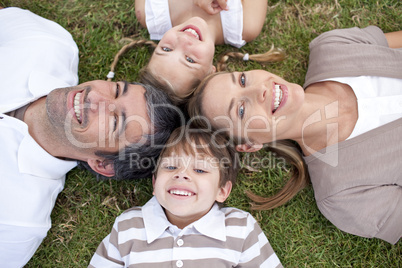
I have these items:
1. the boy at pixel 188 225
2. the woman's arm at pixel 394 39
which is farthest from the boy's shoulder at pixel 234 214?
the woman's arm at pixel 394 39

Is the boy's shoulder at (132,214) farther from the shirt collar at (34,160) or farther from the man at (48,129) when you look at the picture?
the shirt collar at (34,160)

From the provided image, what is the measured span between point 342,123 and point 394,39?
2.96 ft

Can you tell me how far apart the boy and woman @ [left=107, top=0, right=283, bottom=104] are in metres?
0.40

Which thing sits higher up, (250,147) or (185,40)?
(185,40)

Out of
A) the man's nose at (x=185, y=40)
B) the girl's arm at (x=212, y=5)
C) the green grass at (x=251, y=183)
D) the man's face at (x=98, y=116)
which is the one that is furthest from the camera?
the green grass at (x=251, y=183)

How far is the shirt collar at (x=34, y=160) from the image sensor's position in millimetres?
2305

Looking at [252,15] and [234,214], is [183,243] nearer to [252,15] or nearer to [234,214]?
[234,214]

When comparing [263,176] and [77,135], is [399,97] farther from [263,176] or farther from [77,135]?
[77,135]

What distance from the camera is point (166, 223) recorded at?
2330 millimetres

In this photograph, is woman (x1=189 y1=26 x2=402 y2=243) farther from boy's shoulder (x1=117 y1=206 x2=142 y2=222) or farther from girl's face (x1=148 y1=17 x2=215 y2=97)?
boy's shoulder (x1=117 y1=206 x2=142 y2=222)

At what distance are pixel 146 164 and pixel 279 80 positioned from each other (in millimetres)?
1194

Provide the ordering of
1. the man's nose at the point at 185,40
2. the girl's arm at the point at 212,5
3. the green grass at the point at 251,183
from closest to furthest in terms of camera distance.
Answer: the man's nose at the point at 185,40 < the girl's arm at the point at 212,5 < the green grass at the point at 251,183

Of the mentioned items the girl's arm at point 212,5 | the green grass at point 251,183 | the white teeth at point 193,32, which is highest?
the girl's arm at point 212,5

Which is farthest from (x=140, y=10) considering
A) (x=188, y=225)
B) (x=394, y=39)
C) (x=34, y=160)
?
(x=394, y=39)
